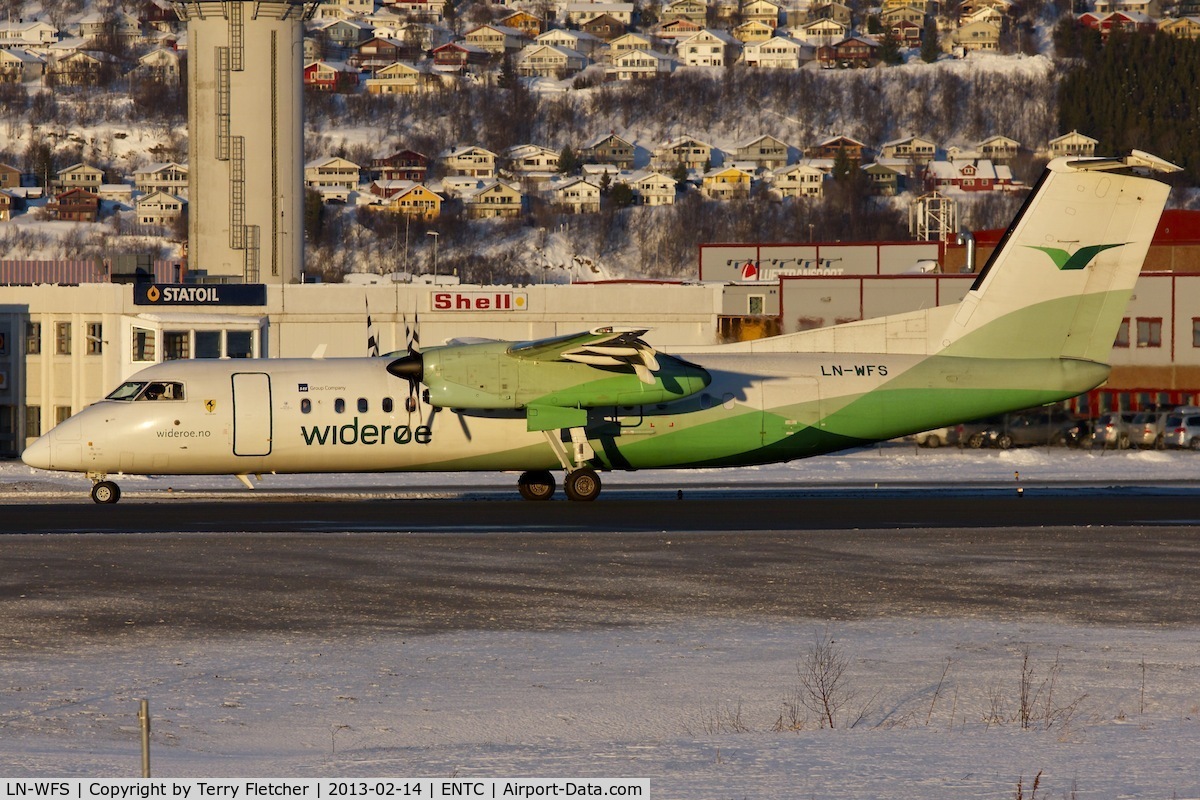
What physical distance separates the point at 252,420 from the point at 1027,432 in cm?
2891

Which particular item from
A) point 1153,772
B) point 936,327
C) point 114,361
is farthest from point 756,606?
point 114,361

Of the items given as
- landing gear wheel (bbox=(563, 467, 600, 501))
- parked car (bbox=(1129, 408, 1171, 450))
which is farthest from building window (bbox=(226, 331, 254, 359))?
parked car (bbox=(1129, 408, 1171, 450))

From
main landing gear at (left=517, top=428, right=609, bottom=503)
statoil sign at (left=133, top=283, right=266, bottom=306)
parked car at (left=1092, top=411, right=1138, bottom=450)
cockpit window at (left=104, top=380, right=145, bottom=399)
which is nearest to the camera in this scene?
main landing gear at (left=517, top=428, right=609, bottom=503)

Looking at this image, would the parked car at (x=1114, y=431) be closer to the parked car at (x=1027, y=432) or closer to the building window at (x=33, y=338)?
the parked car at (x=1027, y=432)

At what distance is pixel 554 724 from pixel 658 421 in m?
17.3

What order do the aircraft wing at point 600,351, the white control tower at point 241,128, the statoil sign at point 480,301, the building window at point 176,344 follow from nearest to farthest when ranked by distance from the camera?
the aircraft wing at point 600,351, the building window at point 176,344, the statoil sign at point 480,301, the white control tower at point 241,128

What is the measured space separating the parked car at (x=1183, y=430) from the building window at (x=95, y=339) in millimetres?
35239

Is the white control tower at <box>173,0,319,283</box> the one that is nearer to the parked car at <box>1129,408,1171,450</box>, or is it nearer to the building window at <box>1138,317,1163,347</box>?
the building window at <box>1138,317,1163,347</box>

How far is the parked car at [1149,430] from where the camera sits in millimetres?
49250

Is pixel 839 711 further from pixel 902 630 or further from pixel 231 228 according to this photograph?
pixel 231 228

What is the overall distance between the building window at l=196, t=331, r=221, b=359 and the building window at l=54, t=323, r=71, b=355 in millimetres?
4901

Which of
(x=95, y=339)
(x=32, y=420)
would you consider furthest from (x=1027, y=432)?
(x=32, y=420)

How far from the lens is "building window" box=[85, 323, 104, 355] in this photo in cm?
5409

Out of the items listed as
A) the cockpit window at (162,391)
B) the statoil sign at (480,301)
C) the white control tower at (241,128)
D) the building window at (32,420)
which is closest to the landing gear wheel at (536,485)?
the cockpit window at (162,391)
